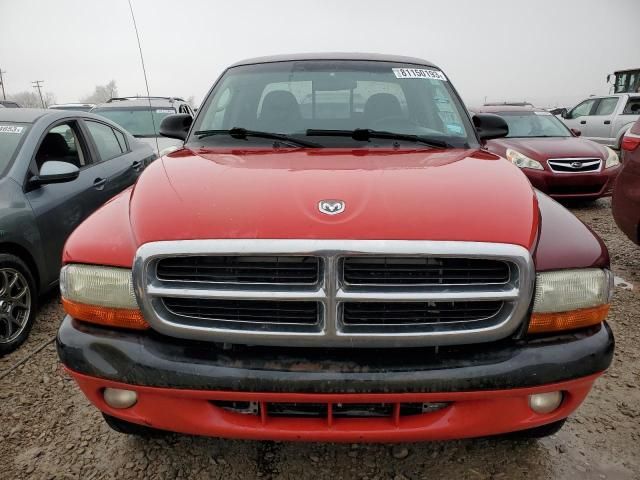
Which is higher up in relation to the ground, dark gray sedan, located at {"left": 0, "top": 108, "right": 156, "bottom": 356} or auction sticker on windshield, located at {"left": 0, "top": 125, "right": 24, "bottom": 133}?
auction sticker on windshield, located at {"left": 0, "top": 125, "right": 24, "bottom": 133}

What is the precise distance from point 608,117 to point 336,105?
12.3 metres

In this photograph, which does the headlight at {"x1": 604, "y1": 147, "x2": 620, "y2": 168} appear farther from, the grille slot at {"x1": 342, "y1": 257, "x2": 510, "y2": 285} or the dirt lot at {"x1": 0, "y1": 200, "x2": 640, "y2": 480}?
the grille slot at {"x1": 342, "y1": 257, "x2": 510, "y2": 285}

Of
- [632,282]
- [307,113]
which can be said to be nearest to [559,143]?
[632,282]

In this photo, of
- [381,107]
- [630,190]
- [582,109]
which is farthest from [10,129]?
[582,109]

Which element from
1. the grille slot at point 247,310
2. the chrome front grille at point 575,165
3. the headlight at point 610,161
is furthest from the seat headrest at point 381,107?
the headlight at point 610,161

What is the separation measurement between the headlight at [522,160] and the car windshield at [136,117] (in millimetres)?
5911

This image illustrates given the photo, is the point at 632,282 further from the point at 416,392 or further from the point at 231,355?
the point at 231,355

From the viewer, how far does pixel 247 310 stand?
5.49 feet

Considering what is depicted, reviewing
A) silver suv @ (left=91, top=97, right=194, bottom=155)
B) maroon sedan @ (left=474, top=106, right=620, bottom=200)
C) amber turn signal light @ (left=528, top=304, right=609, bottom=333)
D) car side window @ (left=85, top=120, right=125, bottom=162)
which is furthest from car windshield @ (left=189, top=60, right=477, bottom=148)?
silver suv @ (left=91, top=97, right=194, bottom=155)

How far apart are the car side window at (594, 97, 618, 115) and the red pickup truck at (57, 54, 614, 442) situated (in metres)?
13.0

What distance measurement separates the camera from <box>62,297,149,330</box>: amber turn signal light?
5.58ft

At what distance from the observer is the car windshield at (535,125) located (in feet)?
27.8

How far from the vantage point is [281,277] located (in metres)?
1.61

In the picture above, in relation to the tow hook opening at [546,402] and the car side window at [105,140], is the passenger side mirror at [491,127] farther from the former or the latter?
the car side window at [105,140]
